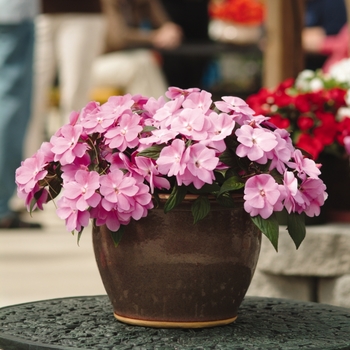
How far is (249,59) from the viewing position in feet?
34.4

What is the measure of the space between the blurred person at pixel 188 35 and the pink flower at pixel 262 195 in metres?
8.25

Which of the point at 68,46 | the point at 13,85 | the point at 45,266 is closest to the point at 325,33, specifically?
the point at 68,46

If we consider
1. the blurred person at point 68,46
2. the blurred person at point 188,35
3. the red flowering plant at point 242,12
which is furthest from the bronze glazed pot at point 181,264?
the blurred person at point 188,35

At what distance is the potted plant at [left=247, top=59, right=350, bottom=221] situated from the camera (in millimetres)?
2795

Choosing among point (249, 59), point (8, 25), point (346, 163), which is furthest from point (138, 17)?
point (346, 163)

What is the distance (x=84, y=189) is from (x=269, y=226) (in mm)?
297

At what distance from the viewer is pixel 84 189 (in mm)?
1542

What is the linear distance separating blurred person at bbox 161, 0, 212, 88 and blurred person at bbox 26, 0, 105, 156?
3099 millimetres

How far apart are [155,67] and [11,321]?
708 cm

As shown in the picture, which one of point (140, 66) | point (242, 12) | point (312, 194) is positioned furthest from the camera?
point (242, 12)

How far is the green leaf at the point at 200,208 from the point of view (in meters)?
1.54

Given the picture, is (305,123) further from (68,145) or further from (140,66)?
(140,66)

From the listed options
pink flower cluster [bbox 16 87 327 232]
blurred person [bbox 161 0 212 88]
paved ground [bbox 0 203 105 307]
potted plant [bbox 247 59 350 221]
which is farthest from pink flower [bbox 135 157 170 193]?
blurred person [bbox 161 0 212 88]

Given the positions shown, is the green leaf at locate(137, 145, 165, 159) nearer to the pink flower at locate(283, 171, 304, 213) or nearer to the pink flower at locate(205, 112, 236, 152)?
the pink flower at locate(205, 112, 236, 152)
